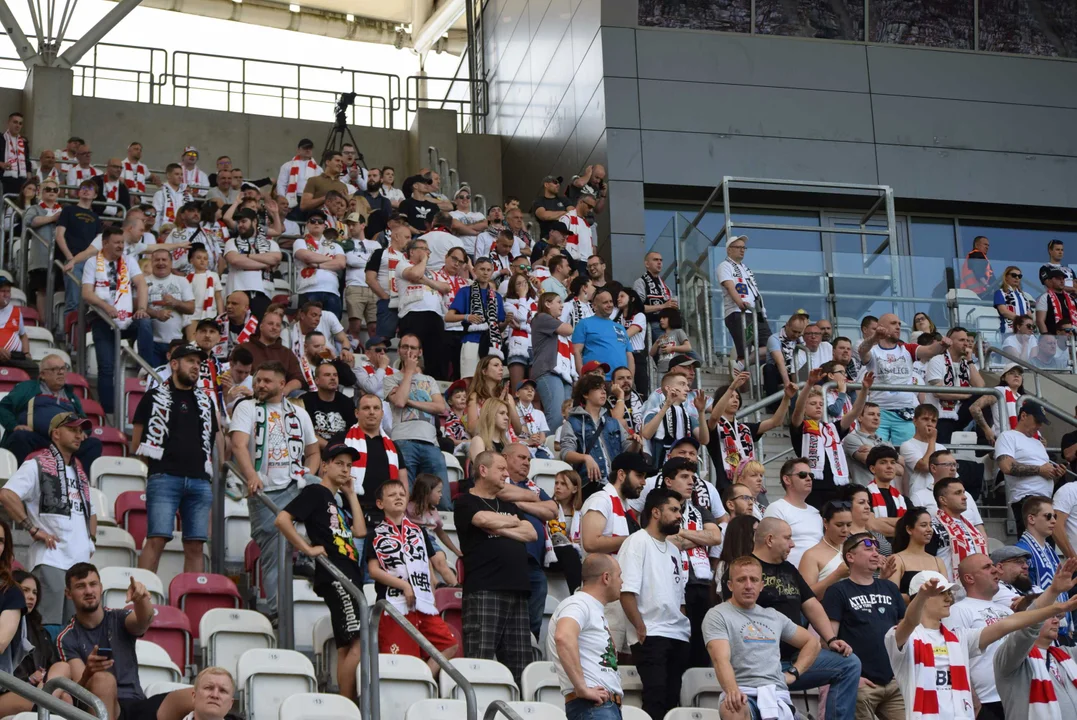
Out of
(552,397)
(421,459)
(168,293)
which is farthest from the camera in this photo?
(168,293)

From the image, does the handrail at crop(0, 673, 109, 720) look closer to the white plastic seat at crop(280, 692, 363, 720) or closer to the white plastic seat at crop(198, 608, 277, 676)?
the white plastic seat at crop(280, 692, 363, 720)

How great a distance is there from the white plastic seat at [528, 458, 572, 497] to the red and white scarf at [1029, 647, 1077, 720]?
3409 millimetres

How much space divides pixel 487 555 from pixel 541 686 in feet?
2.52

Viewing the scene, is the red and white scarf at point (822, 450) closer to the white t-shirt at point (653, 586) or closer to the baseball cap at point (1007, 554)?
the baseball cap at point (1007, 554)

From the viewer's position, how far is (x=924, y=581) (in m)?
7.88

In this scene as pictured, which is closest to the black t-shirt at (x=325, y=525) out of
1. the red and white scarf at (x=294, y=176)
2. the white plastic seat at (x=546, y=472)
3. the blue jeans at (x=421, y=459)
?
the blue jeans at (x=421, y=459)

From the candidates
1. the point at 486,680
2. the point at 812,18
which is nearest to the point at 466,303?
the point at 486,680

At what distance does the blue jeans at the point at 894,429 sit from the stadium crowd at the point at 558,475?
0.02 m

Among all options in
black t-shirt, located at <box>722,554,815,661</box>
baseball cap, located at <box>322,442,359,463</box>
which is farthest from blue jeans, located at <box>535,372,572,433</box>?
black t-shirt, located at <box>722,554,815,661</box>

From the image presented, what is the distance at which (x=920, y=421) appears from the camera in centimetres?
1134

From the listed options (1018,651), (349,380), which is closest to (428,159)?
(349,380)

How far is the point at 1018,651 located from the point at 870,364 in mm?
5156

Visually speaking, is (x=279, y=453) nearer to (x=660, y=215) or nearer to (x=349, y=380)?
(x=349, y=380)

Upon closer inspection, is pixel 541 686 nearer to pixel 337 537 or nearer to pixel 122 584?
pixel 337 537
